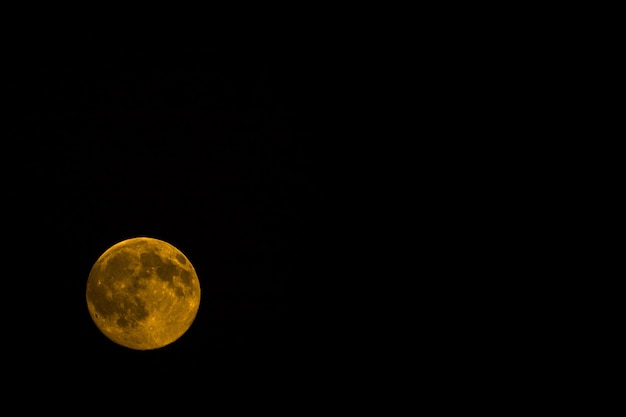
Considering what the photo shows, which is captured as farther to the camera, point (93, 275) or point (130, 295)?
point (93, 275)

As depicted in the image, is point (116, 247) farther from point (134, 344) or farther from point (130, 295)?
point (134, 344)

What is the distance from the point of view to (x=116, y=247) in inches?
117

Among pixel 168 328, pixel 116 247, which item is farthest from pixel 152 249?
pixel 168 328

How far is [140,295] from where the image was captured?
271 centimetres

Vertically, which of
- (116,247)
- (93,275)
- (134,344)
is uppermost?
(116,247)

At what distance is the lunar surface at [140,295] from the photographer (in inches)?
107

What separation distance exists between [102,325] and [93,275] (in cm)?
33

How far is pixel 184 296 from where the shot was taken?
9.62 feet

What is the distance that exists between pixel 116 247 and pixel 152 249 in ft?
0.88

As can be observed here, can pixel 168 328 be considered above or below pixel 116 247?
below

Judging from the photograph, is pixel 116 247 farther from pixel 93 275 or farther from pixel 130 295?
pixel 130 295

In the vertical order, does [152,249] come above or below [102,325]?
above

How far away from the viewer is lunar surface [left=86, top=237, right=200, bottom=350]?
272 centimetres

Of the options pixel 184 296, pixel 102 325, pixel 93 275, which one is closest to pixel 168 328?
pixel 184 296
